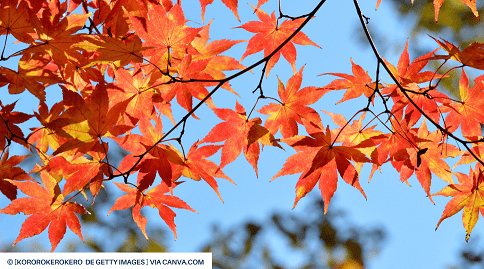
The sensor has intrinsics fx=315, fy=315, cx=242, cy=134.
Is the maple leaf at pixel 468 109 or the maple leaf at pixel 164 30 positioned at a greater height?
the maple leaf at pixel 164 30

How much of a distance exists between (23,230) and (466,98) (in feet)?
4.23

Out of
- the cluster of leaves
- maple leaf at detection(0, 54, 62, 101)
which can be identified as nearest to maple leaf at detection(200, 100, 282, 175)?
the cluster of leaves

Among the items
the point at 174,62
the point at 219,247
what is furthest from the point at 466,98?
the point at 219,247

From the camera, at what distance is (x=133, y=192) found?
0.93 meters

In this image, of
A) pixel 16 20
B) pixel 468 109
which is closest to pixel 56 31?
pixel 16 20

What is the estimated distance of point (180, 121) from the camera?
734 mm

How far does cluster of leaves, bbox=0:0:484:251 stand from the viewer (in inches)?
28.4

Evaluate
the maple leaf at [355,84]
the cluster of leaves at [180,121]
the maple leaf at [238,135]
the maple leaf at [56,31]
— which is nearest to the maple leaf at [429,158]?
the cluster of leaves at [180,121]

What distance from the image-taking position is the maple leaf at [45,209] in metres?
0.87

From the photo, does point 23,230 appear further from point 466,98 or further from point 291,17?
point 466,98

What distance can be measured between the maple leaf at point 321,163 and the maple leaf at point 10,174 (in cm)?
74

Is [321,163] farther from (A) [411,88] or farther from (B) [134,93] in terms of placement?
(B) [134,93]

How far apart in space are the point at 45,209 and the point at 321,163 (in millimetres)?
768

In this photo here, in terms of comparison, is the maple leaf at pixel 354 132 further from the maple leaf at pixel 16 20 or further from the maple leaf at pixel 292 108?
the maple leaf at pixel 16 20
